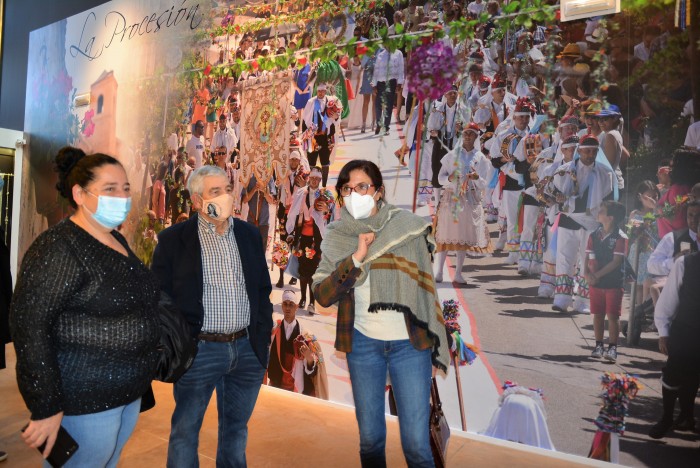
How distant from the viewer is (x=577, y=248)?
2.95 m

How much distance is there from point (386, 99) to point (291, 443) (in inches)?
93.1

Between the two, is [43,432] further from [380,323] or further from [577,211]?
[577,211]

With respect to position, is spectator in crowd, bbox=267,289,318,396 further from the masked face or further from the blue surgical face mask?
the blue surgical face mask

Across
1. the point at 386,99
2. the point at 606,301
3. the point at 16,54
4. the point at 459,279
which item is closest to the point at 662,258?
the point at 606,301

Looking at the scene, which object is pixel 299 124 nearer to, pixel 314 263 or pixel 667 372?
pixel 314 263

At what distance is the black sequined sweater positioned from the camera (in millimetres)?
1230

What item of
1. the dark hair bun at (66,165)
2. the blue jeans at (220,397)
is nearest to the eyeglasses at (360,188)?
the blue jeans at (220,397)

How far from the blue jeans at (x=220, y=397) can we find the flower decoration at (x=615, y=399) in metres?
1.97

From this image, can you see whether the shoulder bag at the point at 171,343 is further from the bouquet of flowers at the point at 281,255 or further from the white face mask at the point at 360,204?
the bouquet of flowers at the point at 281,255

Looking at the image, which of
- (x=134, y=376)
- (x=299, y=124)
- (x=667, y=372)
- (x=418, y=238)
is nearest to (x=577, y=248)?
(x=667, y=372)

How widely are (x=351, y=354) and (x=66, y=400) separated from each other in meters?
0.93

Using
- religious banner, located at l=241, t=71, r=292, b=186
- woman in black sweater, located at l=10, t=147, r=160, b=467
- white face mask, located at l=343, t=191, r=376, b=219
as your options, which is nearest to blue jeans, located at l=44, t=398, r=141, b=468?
woman in black sweater, located at l=10, t=147, r=160, b=467

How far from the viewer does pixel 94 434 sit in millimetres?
1334

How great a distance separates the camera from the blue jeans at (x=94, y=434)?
1314 mm
